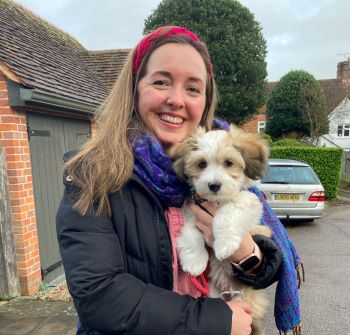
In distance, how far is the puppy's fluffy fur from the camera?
1.85 metres

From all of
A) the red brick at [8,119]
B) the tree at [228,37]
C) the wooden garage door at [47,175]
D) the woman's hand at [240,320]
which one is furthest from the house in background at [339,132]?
the woman's hand at [240,320]

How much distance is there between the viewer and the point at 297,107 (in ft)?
90.6

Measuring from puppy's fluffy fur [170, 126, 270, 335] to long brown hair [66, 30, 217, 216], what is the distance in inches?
14.1

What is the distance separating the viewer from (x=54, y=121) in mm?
6012

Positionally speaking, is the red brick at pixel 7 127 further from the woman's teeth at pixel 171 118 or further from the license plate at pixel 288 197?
the license plate at pixel 288 197

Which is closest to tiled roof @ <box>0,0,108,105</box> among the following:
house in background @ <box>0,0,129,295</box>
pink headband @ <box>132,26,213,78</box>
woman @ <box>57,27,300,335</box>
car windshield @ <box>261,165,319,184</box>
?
house in background @ <box>0,0,129,295</box>

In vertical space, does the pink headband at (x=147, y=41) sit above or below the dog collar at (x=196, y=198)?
above

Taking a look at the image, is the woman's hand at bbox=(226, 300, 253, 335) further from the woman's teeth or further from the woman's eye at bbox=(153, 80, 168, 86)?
the woman's eye at bbox=(153, 80, 168, 86)

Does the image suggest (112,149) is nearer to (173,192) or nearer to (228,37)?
(173,192)

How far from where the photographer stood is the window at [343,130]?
36875 millimetres

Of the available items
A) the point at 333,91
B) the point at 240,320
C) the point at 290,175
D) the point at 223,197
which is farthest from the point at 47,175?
the point at 333,91

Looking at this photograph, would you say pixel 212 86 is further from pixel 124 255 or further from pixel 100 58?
pixel 100 58

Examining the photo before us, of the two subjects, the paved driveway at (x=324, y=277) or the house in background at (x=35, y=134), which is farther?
the house in background at (x=35, y=134)

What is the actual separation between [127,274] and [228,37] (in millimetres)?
19031
